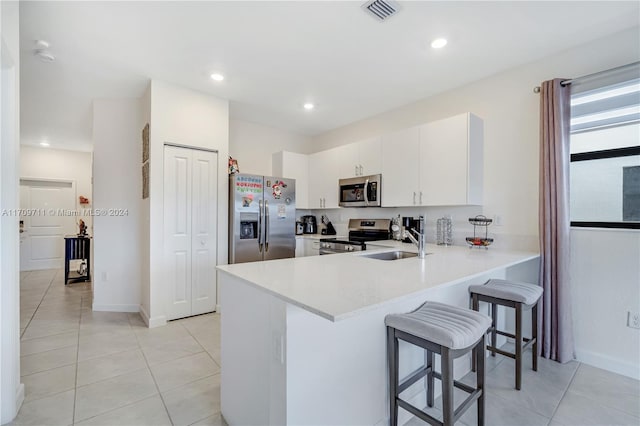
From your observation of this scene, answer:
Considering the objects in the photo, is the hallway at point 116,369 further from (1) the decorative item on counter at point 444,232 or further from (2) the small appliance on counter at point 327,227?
(1) the decorative item on counter at point 444,232

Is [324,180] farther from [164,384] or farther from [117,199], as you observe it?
[164,384]

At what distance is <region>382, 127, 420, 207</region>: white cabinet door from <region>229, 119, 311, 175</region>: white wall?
6.62 feet

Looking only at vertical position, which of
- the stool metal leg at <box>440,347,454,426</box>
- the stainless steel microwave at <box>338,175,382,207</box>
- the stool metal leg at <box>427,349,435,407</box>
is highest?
the stainless steel microwave at <box>338,175,382,207</box>

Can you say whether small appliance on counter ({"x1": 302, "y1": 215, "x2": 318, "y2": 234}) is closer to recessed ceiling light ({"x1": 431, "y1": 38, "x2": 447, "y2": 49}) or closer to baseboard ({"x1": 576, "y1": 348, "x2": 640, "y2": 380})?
recessed ceiling light ({"x1": 431, "y1": 38, "x2": 447, "y2": 49})

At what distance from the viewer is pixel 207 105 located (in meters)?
3.54

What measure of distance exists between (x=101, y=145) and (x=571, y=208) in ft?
17.1

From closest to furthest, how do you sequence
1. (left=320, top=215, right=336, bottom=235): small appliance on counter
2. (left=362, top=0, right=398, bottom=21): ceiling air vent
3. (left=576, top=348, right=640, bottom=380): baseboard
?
(left=362, top=0, right=398, bottom=21): ceiling air vent → (left=576, top=348, right=640, bottom=380): baseboard → (left=320, top=215, right=336, bottom=235): small appliance on counter

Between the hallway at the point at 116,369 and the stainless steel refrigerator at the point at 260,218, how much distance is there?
919mm

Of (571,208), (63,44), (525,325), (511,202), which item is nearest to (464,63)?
(511,202)

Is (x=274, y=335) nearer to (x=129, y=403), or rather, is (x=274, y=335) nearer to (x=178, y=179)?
(x=129, y=403)

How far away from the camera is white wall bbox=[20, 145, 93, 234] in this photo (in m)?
6.21

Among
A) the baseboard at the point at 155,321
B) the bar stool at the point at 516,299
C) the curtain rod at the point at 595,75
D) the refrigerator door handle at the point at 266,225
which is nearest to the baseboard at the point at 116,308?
the baseboard at the point at 155,321

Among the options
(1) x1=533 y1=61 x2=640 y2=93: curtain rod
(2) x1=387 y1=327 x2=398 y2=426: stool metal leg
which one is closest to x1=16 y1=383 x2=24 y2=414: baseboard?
(2) x1=387 y1=327 x2=398 y2=426: stool metal leg

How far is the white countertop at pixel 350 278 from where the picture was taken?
44.9 inches
